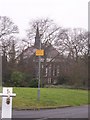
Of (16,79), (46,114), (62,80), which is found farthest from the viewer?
(62,80)

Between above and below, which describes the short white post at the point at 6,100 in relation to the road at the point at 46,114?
above

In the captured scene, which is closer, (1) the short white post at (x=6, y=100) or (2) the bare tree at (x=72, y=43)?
(1) the short white post at (x=6, y=100)

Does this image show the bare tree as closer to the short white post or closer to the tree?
the tree

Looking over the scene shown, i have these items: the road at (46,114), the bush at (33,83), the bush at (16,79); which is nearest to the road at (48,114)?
the road at (46,114)

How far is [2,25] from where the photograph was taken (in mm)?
71750

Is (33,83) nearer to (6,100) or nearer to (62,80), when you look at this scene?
(62,80)

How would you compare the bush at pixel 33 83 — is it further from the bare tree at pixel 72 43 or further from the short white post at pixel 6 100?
the short white post at pixel 6 100

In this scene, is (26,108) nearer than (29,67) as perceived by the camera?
Yes

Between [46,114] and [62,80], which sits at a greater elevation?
[46,114]

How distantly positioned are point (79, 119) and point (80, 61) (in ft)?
185

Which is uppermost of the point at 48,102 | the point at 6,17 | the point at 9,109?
the point at 6,17

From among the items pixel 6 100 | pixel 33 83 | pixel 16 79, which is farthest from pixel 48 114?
pixel 33 83

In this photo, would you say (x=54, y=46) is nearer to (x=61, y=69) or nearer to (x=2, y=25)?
(x=61, y=69)

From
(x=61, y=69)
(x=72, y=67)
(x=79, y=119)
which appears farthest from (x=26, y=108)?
(x=61, y=69)
